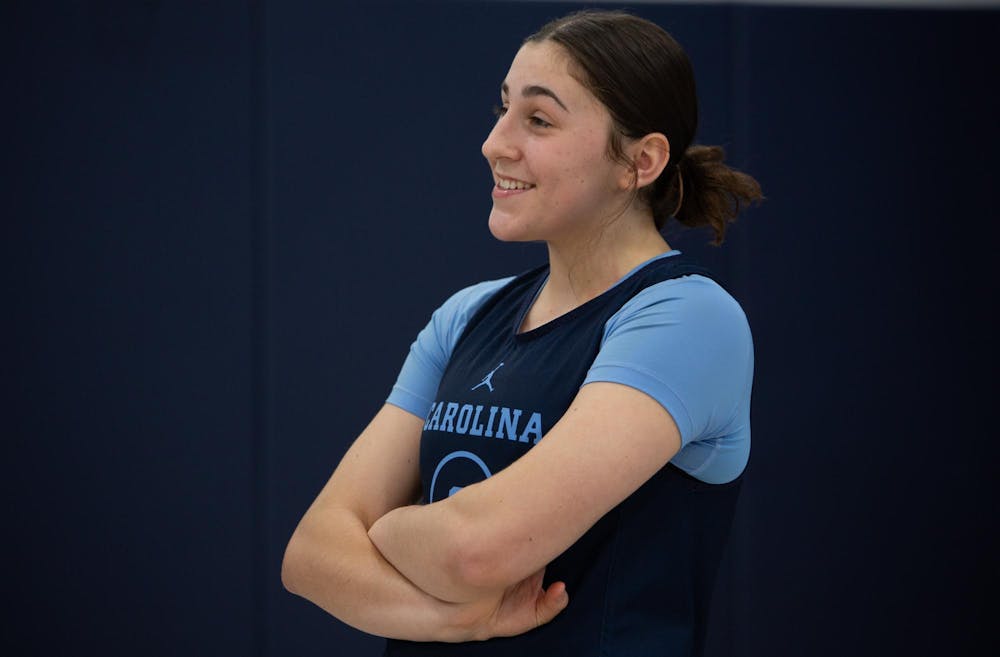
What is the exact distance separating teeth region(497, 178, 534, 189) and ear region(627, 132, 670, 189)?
0.13m

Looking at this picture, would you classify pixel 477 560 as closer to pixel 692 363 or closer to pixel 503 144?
pixel 692 363

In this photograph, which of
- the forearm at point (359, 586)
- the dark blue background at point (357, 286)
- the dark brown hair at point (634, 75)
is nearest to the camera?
the forearm at point (359, 586)

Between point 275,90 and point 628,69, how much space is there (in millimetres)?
1271

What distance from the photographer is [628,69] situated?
1.41m

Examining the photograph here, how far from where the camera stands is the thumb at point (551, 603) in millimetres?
1288

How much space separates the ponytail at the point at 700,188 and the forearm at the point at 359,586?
0.58 m

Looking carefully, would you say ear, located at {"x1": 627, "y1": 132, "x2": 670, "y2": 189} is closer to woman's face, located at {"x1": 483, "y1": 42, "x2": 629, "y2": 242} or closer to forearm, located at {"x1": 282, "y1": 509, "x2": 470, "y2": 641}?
woman's face, located at {"x1": 483, "y1": 42, "x2": 629, "y2": 242}

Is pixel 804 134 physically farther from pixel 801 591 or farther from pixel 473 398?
pixel 473 398

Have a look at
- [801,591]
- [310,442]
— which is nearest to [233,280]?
[310,442]

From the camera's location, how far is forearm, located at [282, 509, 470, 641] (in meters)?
1.31

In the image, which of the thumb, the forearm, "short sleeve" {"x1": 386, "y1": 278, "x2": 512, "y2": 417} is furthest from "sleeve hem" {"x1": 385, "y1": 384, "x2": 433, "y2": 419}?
the thumb

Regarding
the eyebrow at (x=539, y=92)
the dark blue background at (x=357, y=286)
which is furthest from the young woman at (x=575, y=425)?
the dark blue background at (x=357, y=286)

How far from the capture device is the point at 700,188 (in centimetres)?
154

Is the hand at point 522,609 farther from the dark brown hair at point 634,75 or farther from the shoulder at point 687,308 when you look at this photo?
the dark brown hair at point 634,75
